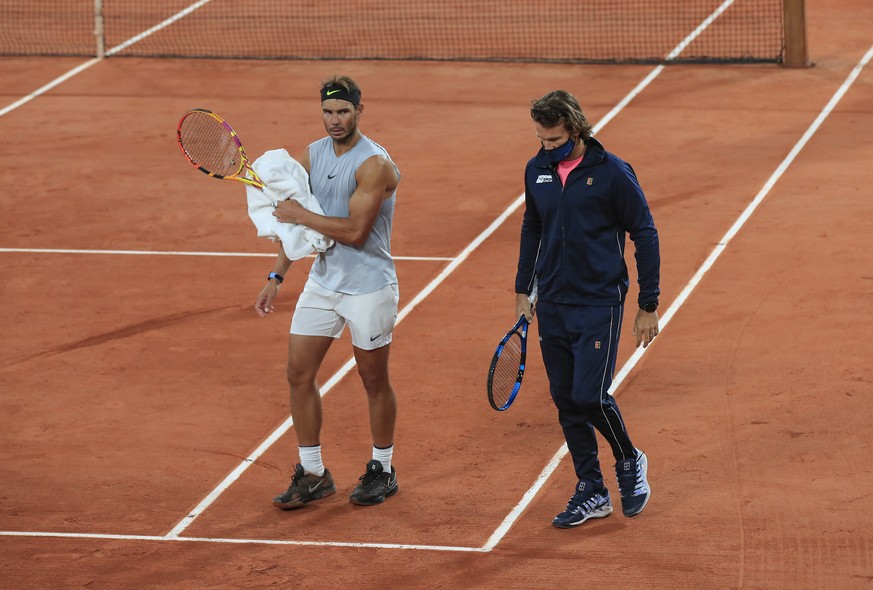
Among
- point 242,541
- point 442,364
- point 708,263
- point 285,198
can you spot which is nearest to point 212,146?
point 285,198

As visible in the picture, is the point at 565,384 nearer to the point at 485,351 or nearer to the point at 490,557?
the point at 490,557

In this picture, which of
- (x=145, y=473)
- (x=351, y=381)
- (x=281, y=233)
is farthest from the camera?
(x=351, y=381)

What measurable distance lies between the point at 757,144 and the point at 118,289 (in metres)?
7.13

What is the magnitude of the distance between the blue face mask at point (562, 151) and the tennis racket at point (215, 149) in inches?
62.5

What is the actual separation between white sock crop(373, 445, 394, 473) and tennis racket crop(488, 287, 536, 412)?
0.91 metres

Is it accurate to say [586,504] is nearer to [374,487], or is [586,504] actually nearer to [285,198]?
[374,487]

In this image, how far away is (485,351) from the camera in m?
10.5

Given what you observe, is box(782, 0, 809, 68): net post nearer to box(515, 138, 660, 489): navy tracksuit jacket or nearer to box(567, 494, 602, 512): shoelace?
box(515, 138, 660, 489): navy tracksuit jacket

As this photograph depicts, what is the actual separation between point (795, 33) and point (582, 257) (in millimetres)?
12583

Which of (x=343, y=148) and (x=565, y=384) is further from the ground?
(x=343, y=148)

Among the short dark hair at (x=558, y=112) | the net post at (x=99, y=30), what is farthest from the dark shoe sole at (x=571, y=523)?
the net post at (x=99, y=30)

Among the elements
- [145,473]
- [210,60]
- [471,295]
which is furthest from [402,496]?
[210,60]

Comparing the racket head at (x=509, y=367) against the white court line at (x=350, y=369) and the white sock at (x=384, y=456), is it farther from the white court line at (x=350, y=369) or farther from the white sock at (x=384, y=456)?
the white sock at (x=384, y=456)

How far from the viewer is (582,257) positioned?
23.8 ft
